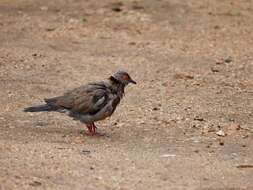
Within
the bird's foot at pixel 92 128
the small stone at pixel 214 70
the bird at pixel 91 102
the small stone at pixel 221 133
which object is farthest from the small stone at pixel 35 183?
the small stone at pixel 214 70

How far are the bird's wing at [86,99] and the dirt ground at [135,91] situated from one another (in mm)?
310

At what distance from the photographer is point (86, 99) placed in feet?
34.1

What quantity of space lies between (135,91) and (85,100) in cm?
295

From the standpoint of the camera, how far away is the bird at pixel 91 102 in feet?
33.9

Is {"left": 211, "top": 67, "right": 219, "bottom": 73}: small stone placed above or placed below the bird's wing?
below

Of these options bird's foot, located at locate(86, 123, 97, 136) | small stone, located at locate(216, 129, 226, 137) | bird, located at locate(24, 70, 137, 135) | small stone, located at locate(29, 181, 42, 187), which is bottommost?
small stone, located at locate(216, 129, 226, 137)

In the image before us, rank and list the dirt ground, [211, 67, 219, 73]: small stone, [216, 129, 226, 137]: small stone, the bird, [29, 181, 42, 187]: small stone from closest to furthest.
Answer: [29, 181, 42, 187]: small stone
the dirt ground
the bird
[216, 129, 226, 137]: small stone
[211, 67, 219, 73]: small stone

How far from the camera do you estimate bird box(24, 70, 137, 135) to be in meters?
10.3

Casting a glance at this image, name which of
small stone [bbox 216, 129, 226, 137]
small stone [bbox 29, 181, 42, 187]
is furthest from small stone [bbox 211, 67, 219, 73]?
small stone [bbox 29, 181, 42, 187]

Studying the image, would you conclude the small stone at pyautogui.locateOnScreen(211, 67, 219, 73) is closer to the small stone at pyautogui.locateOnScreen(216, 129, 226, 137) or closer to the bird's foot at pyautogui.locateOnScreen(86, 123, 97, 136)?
the small stone at pyautogui.locateOnScreen(216, 129, 226, 137)

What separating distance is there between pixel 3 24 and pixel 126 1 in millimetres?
3002

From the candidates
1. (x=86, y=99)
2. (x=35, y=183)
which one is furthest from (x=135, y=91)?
(x=35, y=183)

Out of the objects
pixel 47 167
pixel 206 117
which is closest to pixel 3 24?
pixel 206 117

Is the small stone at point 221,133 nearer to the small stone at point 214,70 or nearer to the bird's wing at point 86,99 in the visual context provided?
the bird's wing at point 86,99
